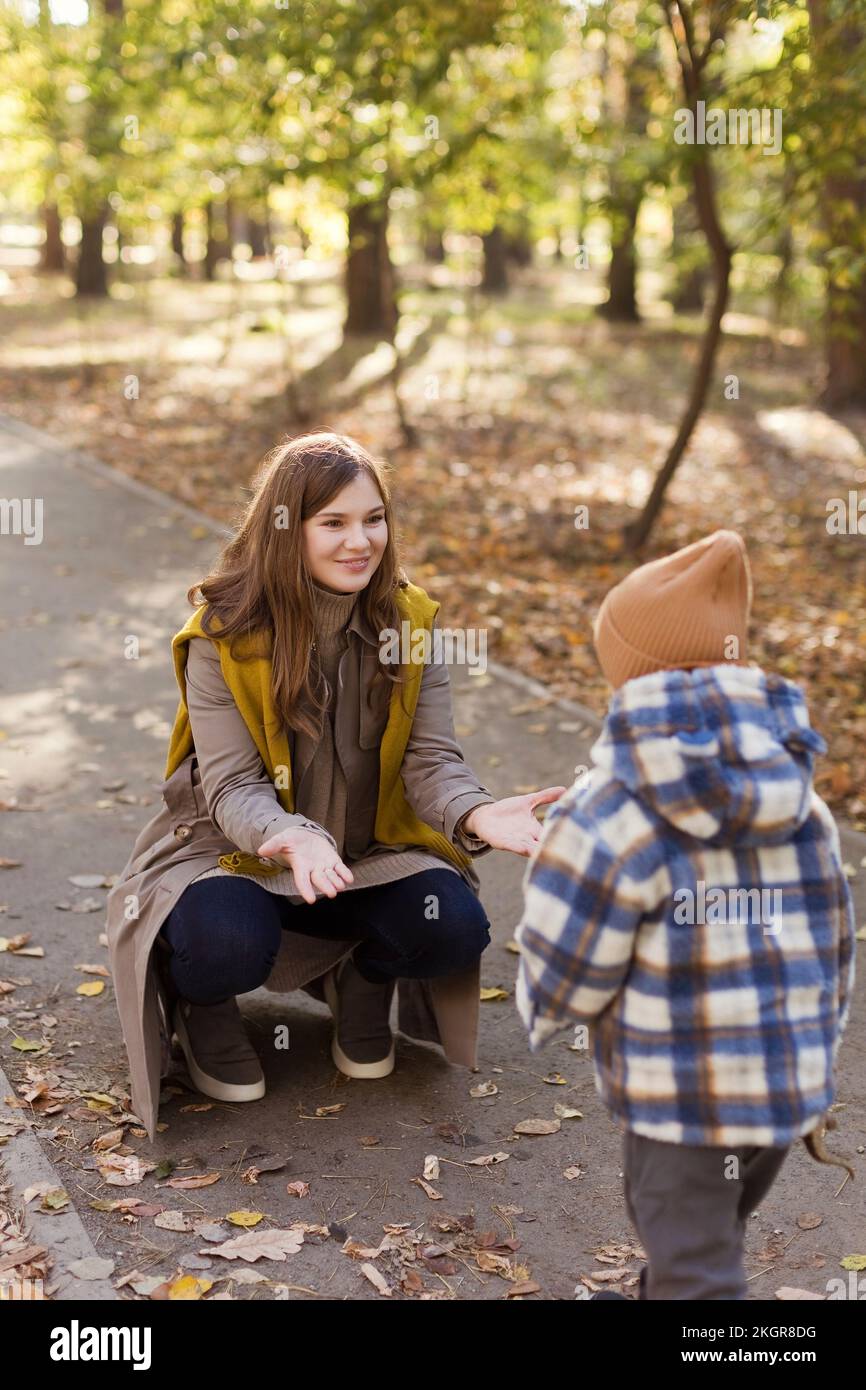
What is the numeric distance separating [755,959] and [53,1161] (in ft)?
6.39

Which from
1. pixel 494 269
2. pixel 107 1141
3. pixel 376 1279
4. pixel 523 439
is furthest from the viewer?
pixel 494 269

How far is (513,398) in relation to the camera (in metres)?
16.7

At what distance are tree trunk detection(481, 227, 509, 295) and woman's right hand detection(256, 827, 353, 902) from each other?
26.1m

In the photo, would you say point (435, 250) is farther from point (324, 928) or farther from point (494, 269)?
point (324, 928)

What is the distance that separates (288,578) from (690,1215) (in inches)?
70.7

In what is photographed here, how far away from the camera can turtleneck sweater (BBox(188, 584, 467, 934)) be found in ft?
11.9

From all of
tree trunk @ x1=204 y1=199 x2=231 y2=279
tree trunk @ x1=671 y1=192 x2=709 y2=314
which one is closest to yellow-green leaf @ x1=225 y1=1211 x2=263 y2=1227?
tree trunk @ x1=671 y1=192 x2=709 y2=314

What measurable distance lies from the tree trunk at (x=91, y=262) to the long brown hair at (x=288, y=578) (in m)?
21.9

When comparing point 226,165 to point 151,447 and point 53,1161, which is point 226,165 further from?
point 53,1161

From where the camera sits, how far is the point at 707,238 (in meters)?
9.12

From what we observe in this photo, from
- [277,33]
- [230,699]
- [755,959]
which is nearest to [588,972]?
[755,959]

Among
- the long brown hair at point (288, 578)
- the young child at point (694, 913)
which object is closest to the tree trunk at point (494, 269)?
the long brown hair at point (288, 578)

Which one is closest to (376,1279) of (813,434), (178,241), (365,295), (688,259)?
(813,434)

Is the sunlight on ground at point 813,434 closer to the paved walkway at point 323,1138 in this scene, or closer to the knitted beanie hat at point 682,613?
→ the paved walkway at point 323,1138
